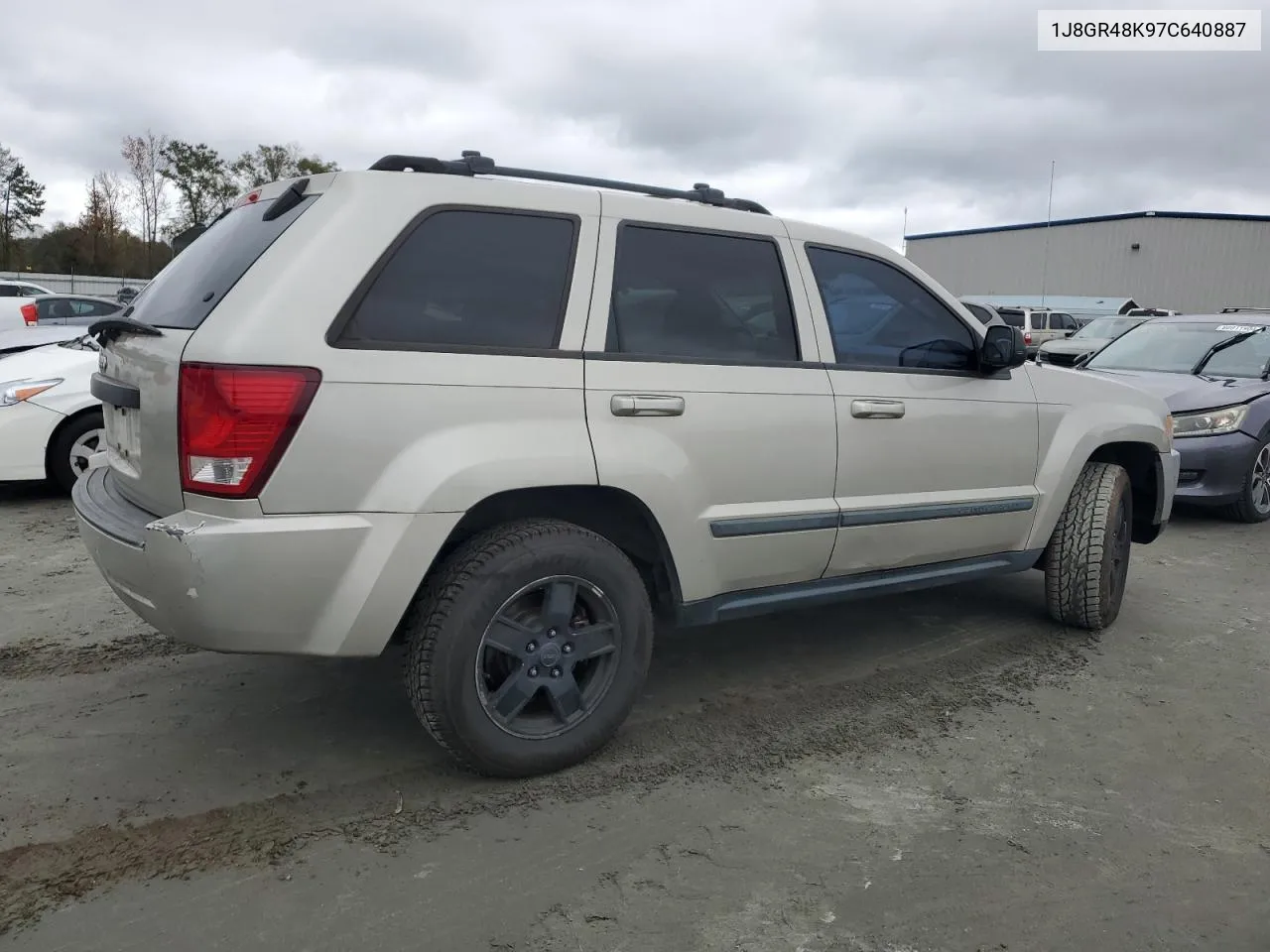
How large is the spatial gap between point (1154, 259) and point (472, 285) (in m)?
44.6

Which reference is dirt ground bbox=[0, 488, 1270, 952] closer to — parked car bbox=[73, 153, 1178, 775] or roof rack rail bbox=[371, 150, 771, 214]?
parked car bbox=[73, 153, 1178, 775]

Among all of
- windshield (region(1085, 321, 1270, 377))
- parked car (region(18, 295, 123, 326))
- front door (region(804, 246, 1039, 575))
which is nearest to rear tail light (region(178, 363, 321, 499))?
front door (region(804, 246, 1039, 575))

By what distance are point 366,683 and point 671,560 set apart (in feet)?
4.55

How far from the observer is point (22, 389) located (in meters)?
6.97

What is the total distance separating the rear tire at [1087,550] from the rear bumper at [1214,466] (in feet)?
10.7

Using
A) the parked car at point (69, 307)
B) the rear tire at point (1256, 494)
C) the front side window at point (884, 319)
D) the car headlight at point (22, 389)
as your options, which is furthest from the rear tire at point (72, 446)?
the parked car at point (69, 307)

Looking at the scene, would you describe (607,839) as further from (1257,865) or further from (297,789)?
(1257,865)

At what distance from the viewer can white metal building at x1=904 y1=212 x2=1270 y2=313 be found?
3953 centimetres

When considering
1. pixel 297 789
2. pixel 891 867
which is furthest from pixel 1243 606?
pixel 297 789

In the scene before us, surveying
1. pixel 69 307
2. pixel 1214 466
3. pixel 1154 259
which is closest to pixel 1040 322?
pixel 1154 259

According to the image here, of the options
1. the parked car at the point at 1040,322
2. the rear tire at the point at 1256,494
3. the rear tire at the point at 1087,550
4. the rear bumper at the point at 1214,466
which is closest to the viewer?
→ the rear tire at the point at 1087,550

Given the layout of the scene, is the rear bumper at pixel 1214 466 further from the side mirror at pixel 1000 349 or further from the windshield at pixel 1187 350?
the side mirror at pixel 1000 349

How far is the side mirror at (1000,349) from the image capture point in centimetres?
407

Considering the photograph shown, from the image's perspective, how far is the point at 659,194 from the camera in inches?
144
